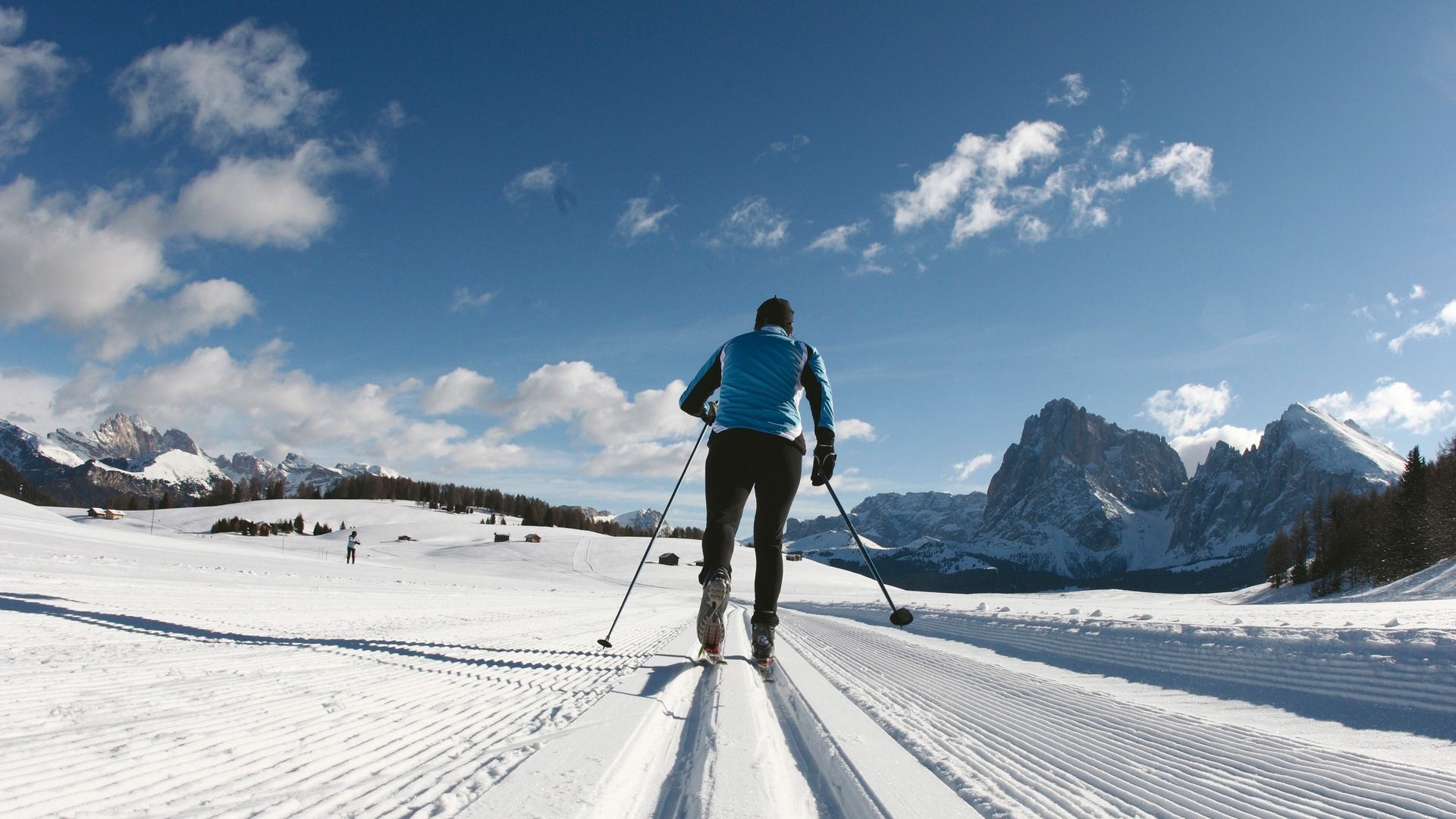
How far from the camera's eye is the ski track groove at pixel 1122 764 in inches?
60.5

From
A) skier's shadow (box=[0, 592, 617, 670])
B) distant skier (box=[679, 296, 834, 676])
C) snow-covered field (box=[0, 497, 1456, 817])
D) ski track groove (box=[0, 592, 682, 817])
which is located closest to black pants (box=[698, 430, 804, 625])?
distant skier (box=[679, 296, 834, 676])

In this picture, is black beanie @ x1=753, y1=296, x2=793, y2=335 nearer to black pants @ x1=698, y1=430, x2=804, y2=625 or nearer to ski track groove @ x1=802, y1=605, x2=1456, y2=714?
black pants @ x1=698, y1=430, x2=804, y2=625

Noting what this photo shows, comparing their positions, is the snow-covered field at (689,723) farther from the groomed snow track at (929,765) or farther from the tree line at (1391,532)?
the tree line at (1391,532)

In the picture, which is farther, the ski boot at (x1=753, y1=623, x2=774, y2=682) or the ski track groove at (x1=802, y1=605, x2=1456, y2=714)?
the ski boot at (x1=753, y1=623, x2=774, y2=682)

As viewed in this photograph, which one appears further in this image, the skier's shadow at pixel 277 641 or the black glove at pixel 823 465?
the black glove at pixel 823 465

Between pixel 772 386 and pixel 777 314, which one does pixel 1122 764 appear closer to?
pixel 772 386

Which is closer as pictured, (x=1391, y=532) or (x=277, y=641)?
(x=277, y=641)

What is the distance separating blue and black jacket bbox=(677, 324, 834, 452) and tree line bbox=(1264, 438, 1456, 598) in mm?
60378

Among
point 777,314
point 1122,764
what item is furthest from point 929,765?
point 777,314

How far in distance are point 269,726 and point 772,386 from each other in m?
2.87

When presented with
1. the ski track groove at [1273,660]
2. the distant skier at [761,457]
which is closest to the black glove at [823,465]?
the distant skier at [761,457]

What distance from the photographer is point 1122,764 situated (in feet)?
6.26

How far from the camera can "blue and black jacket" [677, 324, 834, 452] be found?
4.04m

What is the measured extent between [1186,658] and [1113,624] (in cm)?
184
